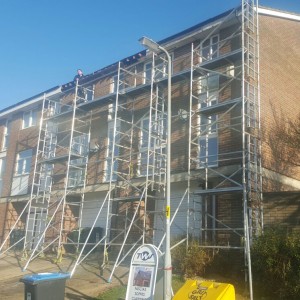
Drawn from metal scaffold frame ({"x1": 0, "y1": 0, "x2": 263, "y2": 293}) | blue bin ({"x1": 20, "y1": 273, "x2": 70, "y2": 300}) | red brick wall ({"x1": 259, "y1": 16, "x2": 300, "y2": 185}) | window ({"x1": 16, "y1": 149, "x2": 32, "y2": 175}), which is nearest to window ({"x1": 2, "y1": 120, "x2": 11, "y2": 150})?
window ({"x1": 16, "y1": 149, "x2": 32, "y2": 175})

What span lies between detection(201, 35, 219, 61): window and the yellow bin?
1104cm

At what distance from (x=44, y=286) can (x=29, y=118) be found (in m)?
18.6

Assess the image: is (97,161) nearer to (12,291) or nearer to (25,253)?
(25,253)

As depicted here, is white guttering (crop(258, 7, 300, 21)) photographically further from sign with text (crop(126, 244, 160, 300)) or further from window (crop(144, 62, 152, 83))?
sign with text (crop(126, 244, 160, 300))

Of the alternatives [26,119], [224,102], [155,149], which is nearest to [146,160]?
[155,149]

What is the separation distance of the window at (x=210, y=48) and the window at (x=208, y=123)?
118 centimetres

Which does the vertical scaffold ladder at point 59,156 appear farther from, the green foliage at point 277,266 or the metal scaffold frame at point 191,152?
the green foliage at point 277,266

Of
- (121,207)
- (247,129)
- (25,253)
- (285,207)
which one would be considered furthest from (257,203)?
(25,253)

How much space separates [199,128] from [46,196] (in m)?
9.63

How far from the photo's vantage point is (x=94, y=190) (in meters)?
18.5

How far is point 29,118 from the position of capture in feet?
83.5

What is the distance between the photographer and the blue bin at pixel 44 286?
8.39 meters

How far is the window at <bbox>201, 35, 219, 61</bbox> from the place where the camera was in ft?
55.1

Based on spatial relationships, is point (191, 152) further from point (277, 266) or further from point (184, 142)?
point (277, 266)
